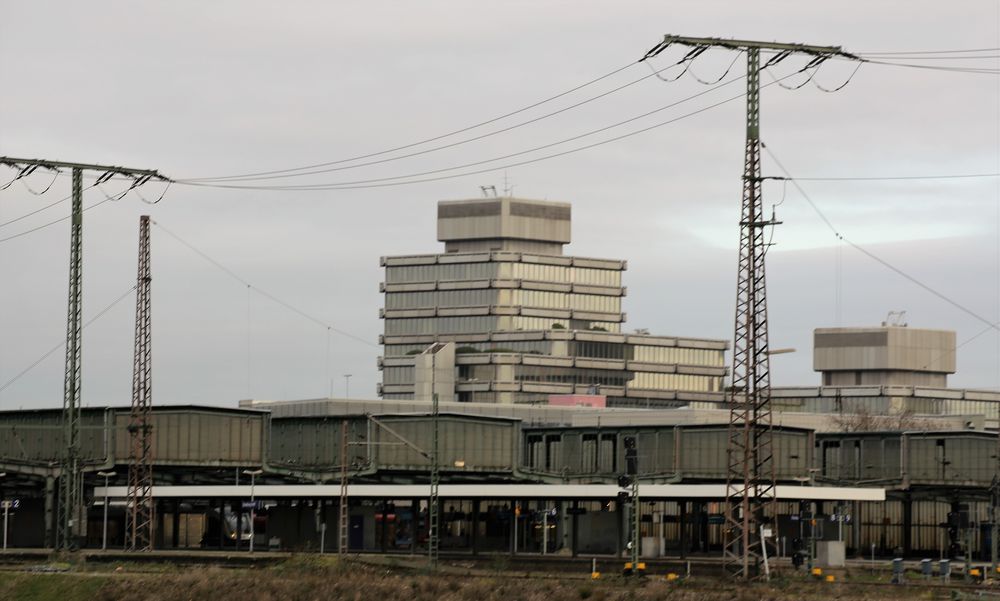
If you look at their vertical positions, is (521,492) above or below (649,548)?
above

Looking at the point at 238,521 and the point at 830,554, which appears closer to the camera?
the point at 830,554

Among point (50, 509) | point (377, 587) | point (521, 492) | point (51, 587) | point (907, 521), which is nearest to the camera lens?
point (377, 587)

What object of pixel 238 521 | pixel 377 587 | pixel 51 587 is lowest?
pixel 51 587

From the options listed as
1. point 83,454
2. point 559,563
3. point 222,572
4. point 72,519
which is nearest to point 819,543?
point 559,563

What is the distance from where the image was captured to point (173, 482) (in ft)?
490

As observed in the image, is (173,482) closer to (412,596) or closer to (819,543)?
(819,543)

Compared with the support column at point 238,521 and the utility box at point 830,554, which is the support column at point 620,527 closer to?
the utility box at point 830,554

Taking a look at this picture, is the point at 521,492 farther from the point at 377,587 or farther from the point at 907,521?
the point at 907,521

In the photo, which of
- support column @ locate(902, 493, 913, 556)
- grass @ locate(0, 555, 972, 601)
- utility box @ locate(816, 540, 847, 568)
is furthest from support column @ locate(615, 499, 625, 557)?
support column @ locate(902, 493, 913, 556)

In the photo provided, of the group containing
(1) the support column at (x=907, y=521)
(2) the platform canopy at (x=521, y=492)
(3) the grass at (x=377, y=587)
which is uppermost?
(2) the platform canopy at (x=521, y=492)

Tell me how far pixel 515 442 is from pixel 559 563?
4709cm

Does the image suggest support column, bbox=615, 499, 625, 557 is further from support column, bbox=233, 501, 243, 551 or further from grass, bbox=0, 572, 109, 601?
grass, bbox=0, 572, 109, 601

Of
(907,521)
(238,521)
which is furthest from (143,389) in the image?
(907,521)

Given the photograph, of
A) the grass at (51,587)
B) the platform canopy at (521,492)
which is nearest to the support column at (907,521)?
the platform canopy at (521,492)
